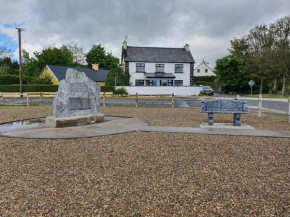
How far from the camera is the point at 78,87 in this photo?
348 inches

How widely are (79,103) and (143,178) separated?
226 inches

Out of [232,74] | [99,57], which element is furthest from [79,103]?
[99,57]

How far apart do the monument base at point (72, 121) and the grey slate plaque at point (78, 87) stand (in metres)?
1.03

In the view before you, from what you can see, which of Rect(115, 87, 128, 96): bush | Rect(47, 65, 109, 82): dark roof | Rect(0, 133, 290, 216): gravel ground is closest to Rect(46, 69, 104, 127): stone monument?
Rect(0, 133, 290, 216): gravel ground

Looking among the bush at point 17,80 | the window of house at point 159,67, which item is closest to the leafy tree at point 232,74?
the window of house at point 159,67

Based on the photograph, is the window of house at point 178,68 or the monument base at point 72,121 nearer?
the monument base at point 72,121

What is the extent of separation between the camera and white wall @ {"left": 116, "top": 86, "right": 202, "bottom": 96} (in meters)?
32.8

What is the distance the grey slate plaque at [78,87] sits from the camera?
863 cm

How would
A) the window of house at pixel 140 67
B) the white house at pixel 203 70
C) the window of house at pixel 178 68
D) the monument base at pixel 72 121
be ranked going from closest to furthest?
the monument base at pixel 72 121
the window of house at pixel 140 67
the window of house at pixel 178 68
the white house at pixel 203 70

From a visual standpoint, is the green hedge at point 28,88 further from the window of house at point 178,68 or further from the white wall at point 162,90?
the window of house at point 178,68

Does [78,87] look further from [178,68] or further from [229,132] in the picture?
[178,68]

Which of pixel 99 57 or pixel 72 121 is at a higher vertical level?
pixel 99 57

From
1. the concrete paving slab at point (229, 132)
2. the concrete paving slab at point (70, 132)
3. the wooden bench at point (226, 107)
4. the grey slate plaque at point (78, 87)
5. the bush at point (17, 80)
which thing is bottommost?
the concrete paving slab at point (229, 132)

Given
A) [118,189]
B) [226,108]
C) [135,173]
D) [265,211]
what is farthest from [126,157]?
[226,108]
